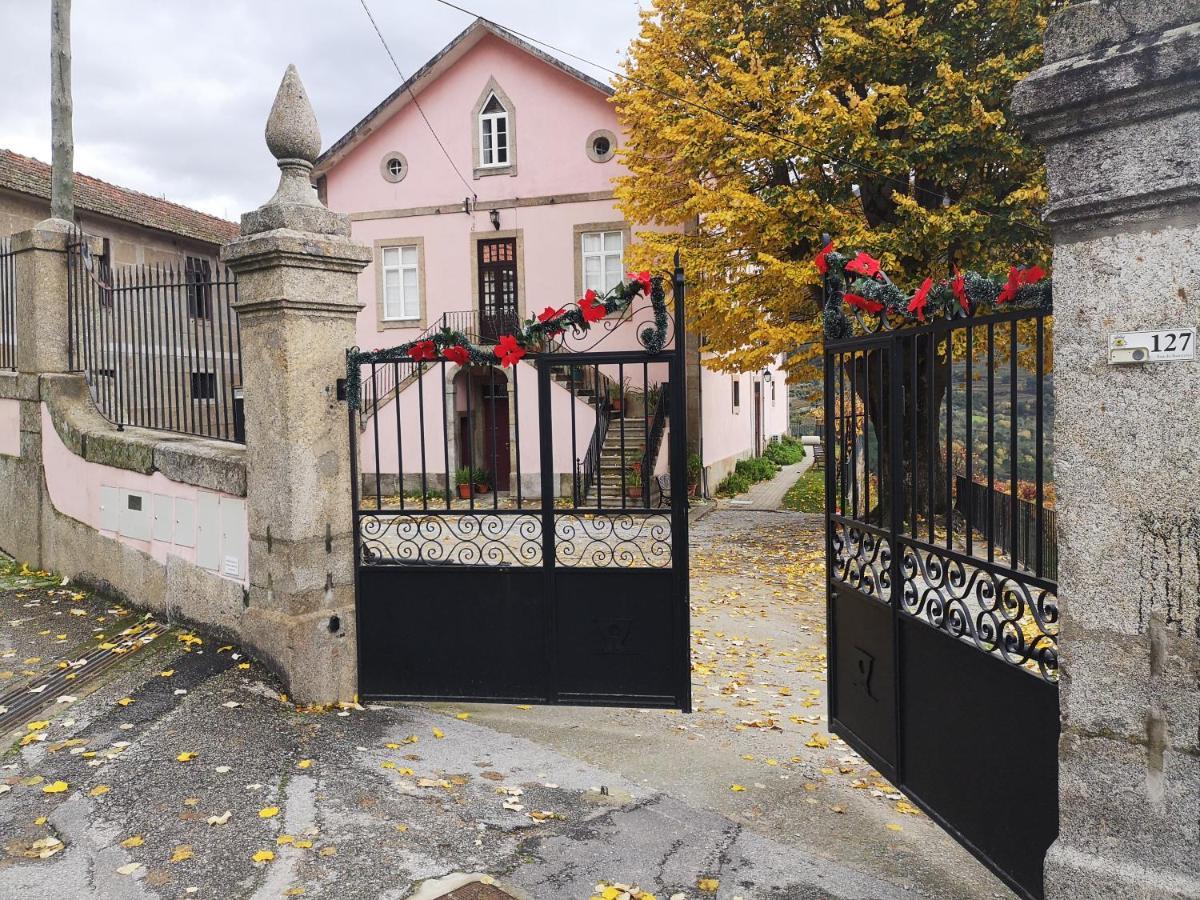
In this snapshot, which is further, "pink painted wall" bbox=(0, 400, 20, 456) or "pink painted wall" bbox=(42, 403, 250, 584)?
"pink painted wall" bbox=(0, 400, 20, 456)

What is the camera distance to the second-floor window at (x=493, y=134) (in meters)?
20.3

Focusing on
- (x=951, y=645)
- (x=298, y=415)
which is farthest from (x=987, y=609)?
(x=298, y=415)

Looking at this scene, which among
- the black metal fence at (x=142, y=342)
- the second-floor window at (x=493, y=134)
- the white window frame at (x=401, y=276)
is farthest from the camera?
the white window frame at (x=401, y=276)

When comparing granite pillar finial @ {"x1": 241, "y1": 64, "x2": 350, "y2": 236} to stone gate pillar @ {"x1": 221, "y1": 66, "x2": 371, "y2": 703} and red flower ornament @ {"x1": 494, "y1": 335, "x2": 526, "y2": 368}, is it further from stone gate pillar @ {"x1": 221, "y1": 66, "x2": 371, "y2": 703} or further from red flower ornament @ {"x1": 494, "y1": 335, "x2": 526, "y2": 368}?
red flower ornament @ {"x1": 494, "y1": 335, "x2": 526, "y2": 368}

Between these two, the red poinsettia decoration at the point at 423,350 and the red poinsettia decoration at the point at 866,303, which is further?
the red poinsettia decoration at the point at 423,350

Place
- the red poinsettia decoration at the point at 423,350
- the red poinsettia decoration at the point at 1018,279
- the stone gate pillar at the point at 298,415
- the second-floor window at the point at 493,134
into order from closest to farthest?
the red poinsettia decoration at the point at 1018,279 → the stone gate pillar at the point at 298,415 → the red poinsettia decoration at the point at 423,350 → the second-floor window at the point at 493,134

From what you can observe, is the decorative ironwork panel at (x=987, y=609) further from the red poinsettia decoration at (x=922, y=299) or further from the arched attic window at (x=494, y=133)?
the arched attic window at (x=494, y=133)

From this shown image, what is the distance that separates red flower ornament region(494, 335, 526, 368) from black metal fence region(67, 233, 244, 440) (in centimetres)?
273

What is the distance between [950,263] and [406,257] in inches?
507

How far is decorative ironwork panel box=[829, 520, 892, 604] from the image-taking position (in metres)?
4.57

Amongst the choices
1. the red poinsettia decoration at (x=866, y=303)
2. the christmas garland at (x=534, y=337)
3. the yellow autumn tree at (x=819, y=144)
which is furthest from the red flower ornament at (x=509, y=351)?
the yellow autumn tree at (x=819, y=144)

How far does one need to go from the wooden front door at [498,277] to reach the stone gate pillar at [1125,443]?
17.9 meters

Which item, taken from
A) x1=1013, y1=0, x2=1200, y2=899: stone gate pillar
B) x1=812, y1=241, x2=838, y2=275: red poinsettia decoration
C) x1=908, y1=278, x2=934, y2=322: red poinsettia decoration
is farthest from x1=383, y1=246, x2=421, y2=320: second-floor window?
x1=1013, y1=0, x2=1200, y2=899: stone gate pillar

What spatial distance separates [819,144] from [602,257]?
786 centimetres
